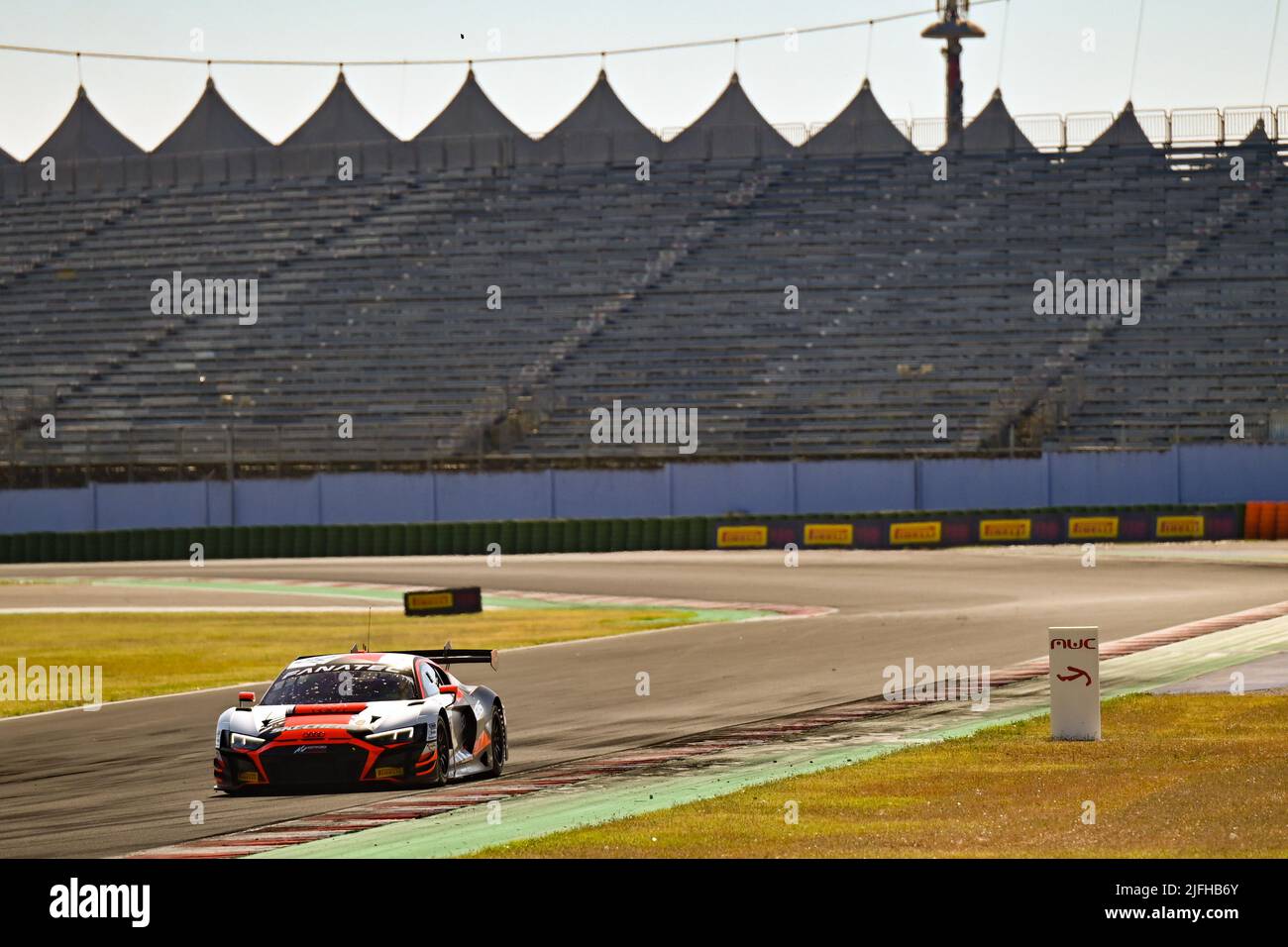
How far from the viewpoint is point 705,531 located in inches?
1929

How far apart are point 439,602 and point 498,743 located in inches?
693

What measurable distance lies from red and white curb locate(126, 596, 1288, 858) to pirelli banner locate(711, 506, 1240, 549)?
1018 inches

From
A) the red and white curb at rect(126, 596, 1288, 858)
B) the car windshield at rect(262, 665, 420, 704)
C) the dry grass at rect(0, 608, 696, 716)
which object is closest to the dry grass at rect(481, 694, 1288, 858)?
the red and white curb at rect(126, 596, 1288, 858)

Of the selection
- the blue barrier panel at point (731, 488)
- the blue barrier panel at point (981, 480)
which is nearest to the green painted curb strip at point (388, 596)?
the blue barrier panel at point (731, 488)

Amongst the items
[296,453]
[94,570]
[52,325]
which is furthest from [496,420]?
[52,325]

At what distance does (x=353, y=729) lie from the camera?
13094 mm

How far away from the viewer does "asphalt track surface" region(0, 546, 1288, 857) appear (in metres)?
13.4

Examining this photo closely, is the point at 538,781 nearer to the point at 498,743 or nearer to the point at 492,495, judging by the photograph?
the point at 498,743

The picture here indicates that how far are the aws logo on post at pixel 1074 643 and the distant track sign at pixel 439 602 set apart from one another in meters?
18.1

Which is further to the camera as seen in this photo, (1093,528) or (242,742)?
(1093,528)

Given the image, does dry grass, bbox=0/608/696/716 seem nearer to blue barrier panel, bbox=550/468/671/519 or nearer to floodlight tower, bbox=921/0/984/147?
blue barrier panel, bbox=550/468/671/519

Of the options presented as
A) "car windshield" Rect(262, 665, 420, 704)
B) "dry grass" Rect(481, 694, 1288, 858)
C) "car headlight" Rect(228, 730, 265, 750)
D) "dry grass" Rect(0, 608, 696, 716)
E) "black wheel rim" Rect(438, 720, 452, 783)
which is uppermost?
"car windshield" Rect(262, 665, 420, 704)

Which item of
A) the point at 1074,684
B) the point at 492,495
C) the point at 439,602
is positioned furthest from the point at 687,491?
the point at 1074,684
